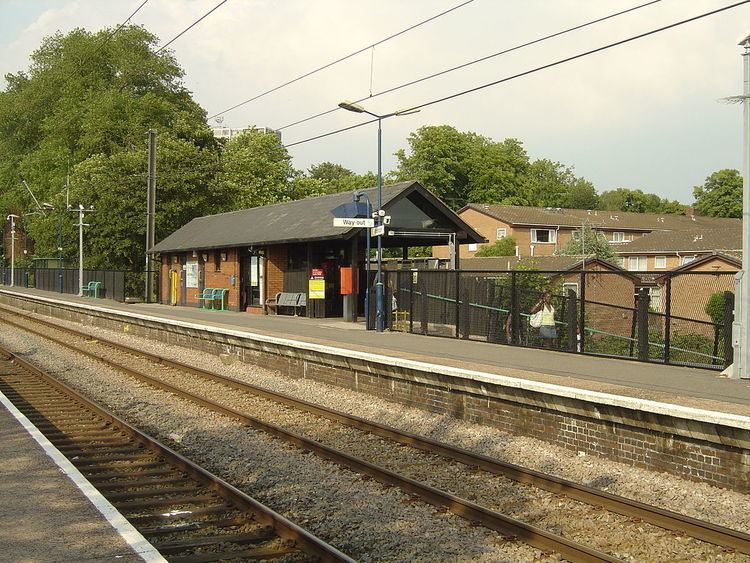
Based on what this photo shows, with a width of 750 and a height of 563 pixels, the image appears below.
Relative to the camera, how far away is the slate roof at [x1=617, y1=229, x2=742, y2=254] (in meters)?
57.5

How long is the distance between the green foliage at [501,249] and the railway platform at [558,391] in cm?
4850

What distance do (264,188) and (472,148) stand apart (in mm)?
30173

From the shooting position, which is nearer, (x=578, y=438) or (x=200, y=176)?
(x=578, y=438)

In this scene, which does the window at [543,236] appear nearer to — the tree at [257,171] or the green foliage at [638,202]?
the tree at [257,171]

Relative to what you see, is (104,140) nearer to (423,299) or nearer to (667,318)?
(423,299)

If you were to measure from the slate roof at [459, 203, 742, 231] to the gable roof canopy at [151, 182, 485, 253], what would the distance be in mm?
40018

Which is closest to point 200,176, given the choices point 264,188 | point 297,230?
point 264,188

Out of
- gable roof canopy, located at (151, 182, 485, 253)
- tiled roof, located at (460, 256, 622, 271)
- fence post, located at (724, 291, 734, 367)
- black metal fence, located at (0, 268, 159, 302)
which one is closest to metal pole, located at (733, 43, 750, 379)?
fence post, located at (724, 291, 734, 367)

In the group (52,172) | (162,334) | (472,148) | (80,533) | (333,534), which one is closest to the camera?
(80,533)

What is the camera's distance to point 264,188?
63.6 m

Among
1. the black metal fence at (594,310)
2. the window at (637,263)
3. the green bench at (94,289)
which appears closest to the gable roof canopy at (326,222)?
the black metal fence at (594,310)

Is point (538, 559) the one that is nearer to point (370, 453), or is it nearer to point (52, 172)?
point (370, 453)

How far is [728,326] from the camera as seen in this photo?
1302cm

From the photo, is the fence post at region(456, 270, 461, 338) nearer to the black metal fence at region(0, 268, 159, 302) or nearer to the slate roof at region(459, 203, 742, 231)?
the black metal fence at region(0, 268, 159, 302)
